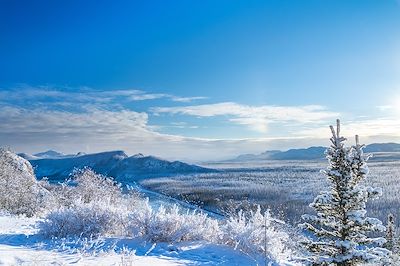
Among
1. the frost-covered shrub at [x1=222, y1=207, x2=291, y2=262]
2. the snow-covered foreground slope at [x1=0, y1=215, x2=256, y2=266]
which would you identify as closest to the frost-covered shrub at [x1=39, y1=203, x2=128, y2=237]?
the snow-covered foreground slope at [x1=0, y1=215, x2=256, y2=266]

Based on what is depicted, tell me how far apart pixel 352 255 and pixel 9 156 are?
36.7m

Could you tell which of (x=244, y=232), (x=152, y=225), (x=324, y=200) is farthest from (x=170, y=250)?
(x=324, y=200)

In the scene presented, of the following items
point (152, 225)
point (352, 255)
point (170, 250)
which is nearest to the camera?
point (352, 255)

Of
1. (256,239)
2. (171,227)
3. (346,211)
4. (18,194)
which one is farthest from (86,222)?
(18,194)

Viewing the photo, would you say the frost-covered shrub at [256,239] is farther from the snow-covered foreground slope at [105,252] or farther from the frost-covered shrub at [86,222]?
the frost-covered shrub at [86,222]

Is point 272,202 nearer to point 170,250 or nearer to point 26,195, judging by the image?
point 26,195

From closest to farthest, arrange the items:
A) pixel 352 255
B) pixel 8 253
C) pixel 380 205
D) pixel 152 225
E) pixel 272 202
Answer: pixel 352 255 < pixel 8 253 < pixel 152 225 < pixel 380 205 < pixel 272 202

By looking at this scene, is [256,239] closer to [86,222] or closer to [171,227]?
[171,227]

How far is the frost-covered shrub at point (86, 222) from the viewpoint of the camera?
11.6 meters

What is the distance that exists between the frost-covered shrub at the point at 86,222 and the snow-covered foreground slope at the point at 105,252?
0.54m

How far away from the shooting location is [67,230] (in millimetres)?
A: 11703

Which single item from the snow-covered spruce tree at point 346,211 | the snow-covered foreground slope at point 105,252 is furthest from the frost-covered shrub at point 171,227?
the snow-covered spruce tree at point 346,211

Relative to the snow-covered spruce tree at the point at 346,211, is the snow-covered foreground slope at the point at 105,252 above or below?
below

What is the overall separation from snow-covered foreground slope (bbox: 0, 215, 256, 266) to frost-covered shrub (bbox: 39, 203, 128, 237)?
0.54 m
